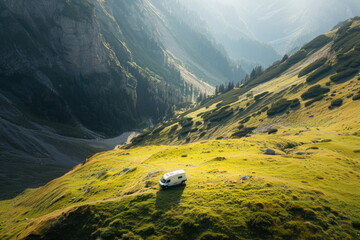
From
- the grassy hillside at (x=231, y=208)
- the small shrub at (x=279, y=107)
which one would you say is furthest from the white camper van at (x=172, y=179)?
the small shrub at (x=279, y=107)

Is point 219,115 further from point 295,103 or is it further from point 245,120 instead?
point 295,103

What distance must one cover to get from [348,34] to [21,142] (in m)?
257

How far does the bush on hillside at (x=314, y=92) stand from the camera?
5085 inches

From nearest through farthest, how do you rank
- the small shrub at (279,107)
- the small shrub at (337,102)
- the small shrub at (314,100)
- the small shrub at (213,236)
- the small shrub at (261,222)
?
the small shrub at (213,236)
the small shrub at (261,222)
the small shrub at (337,102)
the small shrub at (314,100)
the small shrub at (279,107)

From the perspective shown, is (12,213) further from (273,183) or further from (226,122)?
(226,122)

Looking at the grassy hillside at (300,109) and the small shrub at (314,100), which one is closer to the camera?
the grassy hillside at (300,109)

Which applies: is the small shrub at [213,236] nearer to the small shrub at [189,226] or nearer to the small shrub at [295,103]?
the small shrub at [189,226]

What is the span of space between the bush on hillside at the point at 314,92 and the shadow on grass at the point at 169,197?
115299 millimetres

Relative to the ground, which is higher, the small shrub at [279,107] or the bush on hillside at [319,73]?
Result: the bush on hillside at [319,73]

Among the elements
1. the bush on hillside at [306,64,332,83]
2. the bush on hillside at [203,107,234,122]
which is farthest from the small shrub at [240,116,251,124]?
the bush on hillside at [306,64,332,83]

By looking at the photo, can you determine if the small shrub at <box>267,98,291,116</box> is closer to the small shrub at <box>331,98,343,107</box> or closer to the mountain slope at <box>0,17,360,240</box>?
the small shrub at <box>331,98,343,107</box>

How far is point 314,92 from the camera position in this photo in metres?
132

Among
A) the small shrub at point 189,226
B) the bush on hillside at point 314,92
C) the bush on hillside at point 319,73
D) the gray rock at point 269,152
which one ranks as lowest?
the gray rock at point 269,152

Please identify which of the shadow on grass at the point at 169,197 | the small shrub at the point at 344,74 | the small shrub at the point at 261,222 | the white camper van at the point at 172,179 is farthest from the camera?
the small shrub at the point at 344,74
